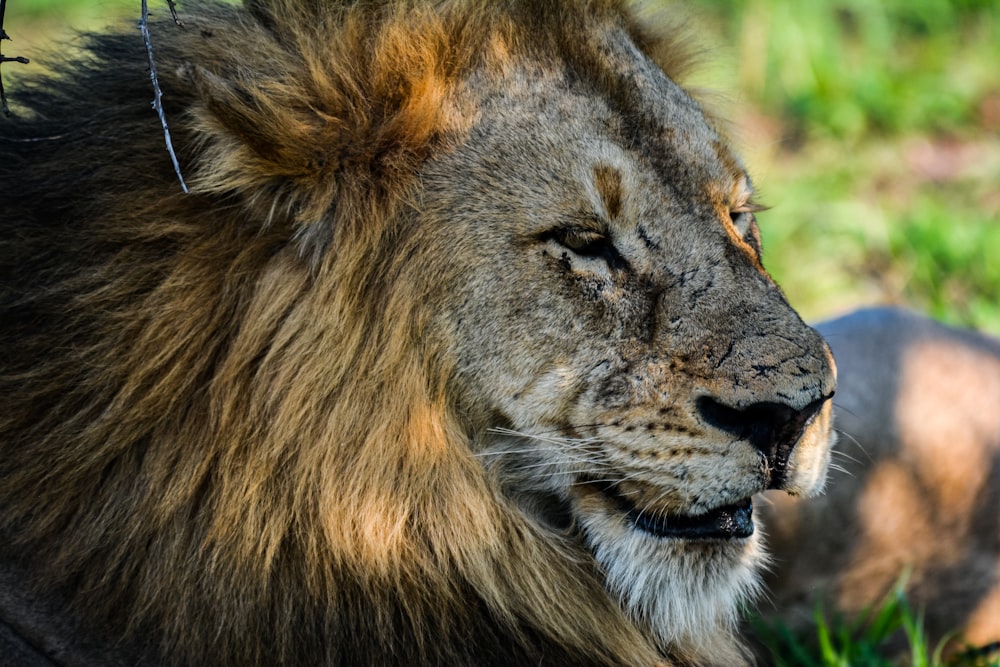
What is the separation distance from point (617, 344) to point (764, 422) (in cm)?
35

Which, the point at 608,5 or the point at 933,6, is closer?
A: the point at 608,5

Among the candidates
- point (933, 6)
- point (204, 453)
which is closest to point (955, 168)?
point (933, 6)

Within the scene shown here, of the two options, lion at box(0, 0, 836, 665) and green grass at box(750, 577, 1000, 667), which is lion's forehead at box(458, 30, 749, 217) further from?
green grass at box(750, 577, 1000, 667)

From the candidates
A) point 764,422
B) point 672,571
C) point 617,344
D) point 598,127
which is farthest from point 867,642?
point 598,127

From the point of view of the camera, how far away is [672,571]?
268 cm

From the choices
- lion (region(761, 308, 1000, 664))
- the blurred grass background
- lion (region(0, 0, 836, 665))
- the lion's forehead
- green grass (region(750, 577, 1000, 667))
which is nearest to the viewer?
lion (region(0, 0, 836, 665))

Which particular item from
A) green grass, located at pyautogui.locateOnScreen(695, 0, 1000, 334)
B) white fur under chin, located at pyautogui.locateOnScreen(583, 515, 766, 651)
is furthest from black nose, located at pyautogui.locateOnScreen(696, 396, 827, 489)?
green grass, located at pyautogui.locateOnScreen(695, 0, 1000, 334)

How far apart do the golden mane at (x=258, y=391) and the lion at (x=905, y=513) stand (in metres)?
1.63

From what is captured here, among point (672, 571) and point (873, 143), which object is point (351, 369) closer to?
point (672, 571)

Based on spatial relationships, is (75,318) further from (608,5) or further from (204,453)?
(608,5)

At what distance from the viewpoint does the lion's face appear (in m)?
2.54

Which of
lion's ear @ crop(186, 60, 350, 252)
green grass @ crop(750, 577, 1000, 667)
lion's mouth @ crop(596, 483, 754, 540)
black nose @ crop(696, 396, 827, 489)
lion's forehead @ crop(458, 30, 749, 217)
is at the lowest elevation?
green grass @ crop(750, 577, 1000, 667)

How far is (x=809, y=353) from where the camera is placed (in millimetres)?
2537

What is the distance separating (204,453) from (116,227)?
518 millimetres
